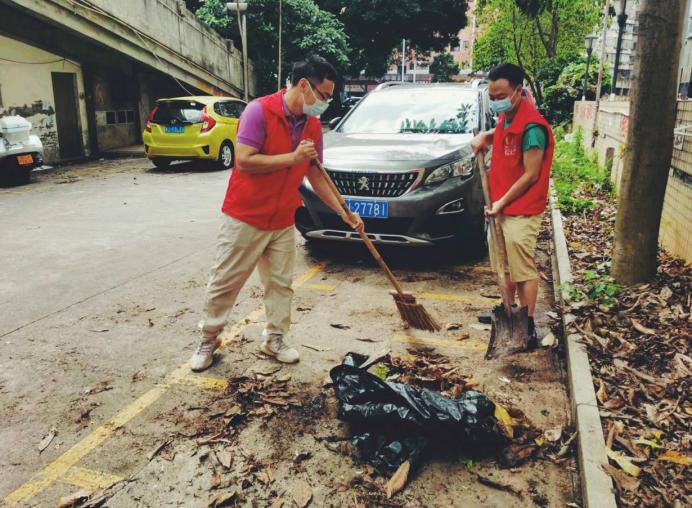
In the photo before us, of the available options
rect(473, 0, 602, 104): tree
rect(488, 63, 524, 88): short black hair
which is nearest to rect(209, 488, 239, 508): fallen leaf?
rect(488, 63, 524, 88): short black hair

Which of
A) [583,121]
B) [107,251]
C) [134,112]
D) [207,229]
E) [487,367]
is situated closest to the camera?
[487,367]

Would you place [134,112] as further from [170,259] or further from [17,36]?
[170,259]

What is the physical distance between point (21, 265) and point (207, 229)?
242 centimetres

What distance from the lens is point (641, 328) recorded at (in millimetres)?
4012

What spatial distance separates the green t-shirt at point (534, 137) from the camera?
3.86 m

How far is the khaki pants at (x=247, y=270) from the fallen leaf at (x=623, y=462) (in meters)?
2.13

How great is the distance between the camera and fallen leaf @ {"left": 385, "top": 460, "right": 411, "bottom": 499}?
8.90ft

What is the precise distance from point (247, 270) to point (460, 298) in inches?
88.6

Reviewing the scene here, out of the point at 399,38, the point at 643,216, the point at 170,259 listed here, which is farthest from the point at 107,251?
the point at 399,38

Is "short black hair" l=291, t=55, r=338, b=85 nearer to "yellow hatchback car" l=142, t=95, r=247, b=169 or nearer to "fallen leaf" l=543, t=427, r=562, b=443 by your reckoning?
"fallen leaf" l=543, t=427, r=562, b=443

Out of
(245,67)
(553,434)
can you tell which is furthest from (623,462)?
(245,67)

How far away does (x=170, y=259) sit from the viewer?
664 cm

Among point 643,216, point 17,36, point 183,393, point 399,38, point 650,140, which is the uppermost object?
point 399,38

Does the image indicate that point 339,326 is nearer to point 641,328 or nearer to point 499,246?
point 499,246
